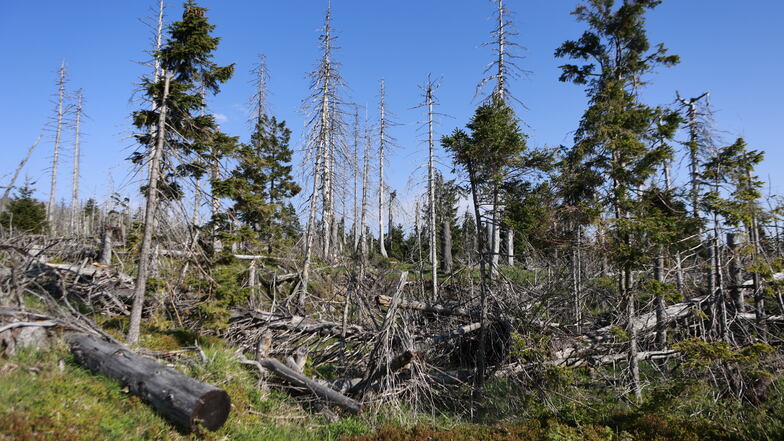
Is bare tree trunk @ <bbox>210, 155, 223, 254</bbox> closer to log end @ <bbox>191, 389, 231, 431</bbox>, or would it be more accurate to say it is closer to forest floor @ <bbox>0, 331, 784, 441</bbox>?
forest floor @ <bbox>0, 331, 784, 441</bbox>

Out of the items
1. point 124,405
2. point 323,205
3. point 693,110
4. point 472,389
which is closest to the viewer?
point 124,405

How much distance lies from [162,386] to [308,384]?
8.76 feet

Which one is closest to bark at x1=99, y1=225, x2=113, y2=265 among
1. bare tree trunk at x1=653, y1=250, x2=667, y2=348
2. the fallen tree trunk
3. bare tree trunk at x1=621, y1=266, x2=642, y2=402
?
the fallen tree trunk

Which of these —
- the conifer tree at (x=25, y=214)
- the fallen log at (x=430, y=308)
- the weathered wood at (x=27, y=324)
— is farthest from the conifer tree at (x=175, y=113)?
the conifer tree at (x=25, y=214)

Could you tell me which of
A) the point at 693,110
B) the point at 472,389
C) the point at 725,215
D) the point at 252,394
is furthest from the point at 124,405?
the point at 693,110

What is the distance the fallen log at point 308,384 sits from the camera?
738 centimetres

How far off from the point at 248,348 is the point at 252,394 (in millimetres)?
3094

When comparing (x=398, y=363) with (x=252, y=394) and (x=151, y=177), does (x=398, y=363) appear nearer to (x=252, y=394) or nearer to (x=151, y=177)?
(x=252, y=394)

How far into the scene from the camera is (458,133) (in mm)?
8594

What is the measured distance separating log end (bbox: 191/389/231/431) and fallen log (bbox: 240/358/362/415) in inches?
79.1

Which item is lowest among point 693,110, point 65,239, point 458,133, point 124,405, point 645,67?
point 124,405

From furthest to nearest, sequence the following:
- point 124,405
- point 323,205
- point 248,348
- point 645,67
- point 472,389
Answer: point 323,205, point 645,67, point 248,348, point 472,389, point 124,405

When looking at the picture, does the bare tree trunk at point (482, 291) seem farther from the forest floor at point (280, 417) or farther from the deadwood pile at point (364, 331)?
the forest floor at point (280, 417)

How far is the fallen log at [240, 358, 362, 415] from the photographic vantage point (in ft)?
24.2
